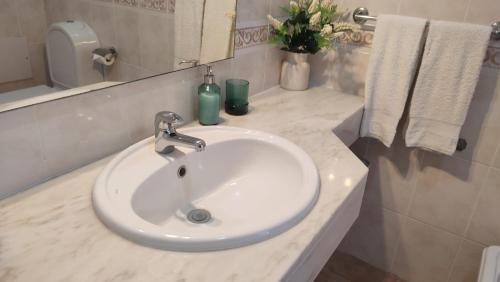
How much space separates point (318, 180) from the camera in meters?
0.87

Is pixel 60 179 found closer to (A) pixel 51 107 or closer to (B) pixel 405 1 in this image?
(A) pixel 51 107

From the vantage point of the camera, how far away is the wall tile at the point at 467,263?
1.51 m

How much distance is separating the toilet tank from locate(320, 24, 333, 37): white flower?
867mm

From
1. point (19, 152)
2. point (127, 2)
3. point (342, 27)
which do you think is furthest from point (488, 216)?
point (19, 152)

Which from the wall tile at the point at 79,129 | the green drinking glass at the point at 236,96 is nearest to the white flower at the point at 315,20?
the green drinking glass at the point at 236,96

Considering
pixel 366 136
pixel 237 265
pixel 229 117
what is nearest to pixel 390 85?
pixel 366 136

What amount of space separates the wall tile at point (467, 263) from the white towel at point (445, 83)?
49cm

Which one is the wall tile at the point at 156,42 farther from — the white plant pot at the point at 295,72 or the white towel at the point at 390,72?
the white towel at the point at 390,72

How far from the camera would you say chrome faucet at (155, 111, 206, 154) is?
2.95ft

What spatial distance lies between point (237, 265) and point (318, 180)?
1.10 feet

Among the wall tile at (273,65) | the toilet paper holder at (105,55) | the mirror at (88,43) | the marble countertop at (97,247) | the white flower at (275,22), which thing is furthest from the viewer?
the wall tile at (273,65)

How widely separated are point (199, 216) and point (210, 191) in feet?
0.39

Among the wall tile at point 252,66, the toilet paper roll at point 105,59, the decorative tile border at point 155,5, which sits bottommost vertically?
the wall tile at point 252,66

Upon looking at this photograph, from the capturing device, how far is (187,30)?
108 cm
